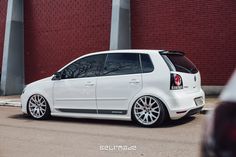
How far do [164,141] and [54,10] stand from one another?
40.8ft

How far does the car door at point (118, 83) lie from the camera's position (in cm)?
841

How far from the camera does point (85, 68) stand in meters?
9.16

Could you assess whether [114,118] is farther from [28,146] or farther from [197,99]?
[28,146]

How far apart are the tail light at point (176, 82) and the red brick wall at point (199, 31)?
19.3 feet

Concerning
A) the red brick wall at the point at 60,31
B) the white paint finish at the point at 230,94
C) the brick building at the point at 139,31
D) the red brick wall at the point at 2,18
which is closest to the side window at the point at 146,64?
the brick building at the point at 139,31

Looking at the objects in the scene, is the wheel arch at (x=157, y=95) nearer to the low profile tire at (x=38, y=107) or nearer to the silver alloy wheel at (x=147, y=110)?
the silver alloy wheel at (x=147, y=110)

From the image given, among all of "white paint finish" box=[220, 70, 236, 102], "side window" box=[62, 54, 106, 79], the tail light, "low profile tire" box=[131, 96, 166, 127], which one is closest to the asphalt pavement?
"low profile tire" box=[131, 96, 166, 127]

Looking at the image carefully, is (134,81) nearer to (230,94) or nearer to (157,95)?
(157,95)

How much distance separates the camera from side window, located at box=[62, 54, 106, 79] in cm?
899

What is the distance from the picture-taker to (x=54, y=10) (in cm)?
1814

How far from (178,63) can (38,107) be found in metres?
3.44

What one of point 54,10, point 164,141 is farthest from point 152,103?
point 54,10

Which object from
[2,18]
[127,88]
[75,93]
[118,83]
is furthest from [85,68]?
[2,18]

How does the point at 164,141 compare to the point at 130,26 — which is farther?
the point at 130,26
